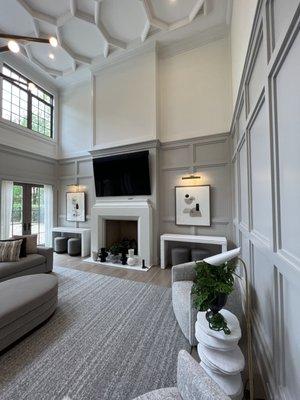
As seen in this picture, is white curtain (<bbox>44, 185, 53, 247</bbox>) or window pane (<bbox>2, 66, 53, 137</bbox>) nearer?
window pane (<bbox>2, 66, 53, 137</bbox>)

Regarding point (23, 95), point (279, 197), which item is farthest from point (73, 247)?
point (279, 197)

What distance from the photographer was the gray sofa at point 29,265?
3.21m

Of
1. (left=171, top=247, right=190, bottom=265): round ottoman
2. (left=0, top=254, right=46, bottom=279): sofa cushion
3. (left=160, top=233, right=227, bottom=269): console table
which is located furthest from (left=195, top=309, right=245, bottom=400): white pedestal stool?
(left=0, top=254, right=46, bottom=279): sofa cushion

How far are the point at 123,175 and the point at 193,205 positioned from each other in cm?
196

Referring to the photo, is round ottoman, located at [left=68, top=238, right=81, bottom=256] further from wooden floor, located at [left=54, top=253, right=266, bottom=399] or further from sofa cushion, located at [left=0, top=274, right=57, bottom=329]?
sofa cushion, located at [left=0, top=274, right=57, bottom=329]

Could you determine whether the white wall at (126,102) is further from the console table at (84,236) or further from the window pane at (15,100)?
the console table at (84,236)

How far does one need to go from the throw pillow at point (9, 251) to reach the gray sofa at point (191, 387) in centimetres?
342

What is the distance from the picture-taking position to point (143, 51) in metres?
4.98

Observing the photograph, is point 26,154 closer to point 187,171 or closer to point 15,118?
point 15,118

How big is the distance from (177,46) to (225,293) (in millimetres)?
5684

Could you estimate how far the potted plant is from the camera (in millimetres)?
1466

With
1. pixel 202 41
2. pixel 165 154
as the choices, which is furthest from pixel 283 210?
pixel 202 41

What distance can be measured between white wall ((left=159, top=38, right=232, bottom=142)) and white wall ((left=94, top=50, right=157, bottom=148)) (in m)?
0.33

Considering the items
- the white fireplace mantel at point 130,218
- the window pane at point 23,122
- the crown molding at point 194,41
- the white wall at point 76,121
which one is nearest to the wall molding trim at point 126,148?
the white wall at point 76,121
